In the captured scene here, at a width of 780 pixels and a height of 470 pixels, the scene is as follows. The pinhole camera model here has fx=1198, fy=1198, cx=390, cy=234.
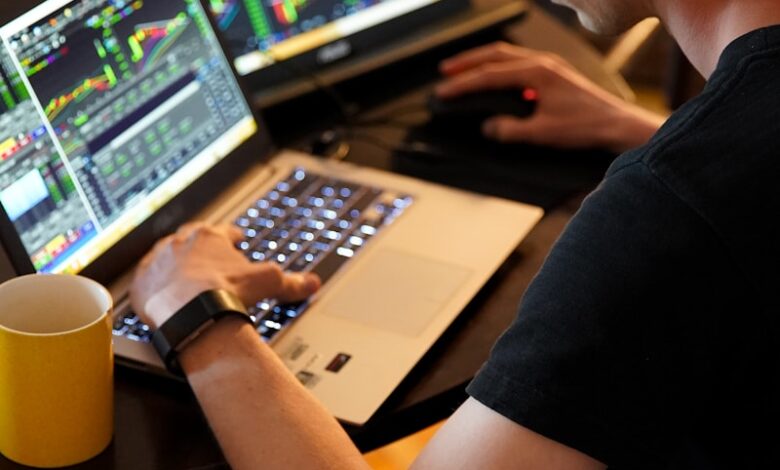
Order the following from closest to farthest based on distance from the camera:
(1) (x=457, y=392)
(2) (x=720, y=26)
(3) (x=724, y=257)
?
(3) (x=724, y=257)
(2) (x=720, y=26)
(1) (x=457, y=392)

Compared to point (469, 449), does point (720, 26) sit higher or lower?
higher

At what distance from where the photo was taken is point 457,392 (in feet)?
3.66

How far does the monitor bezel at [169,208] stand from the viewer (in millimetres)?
1104

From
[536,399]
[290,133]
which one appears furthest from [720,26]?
[290,133]

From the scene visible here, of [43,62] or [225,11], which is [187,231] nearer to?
[43,62]

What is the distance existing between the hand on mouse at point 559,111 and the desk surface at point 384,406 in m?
0.26

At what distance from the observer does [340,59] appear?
163cm

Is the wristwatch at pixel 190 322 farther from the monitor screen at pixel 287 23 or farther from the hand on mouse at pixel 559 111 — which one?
the hand on mouse at pixel 559 111

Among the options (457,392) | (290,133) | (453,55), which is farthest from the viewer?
(453,55)

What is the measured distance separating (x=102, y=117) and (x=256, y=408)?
372mm

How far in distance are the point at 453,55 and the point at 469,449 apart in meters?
0.98

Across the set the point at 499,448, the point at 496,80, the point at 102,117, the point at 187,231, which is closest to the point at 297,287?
the point at 187,231

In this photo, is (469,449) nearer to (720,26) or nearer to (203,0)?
(720,26)

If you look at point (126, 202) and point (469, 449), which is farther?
point (126, 202)
